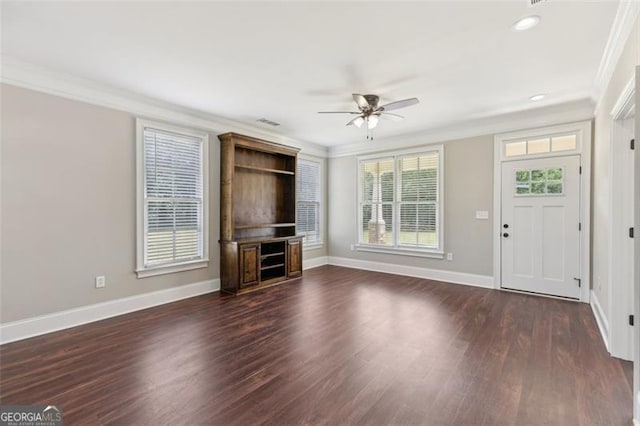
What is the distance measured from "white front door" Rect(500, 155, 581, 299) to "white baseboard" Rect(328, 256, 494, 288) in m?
0.35

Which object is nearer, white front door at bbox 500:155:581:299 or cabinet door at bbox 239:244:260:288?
white front door at bbox 500:155:581:299

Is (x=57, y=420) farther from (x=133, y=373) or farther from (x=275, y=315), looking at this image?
(x=275, y=315)

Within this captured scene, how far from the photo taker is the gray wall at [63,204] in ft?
9.81

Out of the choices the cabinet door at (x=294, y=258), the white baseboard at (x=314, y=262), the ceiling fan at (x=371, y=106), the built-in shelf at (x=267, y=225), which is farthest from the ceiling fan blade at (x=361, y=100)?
the white baseboard at (x=314, y=262)

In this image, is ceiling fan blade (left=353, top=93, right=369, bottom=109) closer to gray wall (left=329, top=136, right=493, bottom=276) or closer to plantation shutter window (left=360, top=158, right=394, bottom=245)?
gray wall (left=329, top=136, right=493, bottom=276)

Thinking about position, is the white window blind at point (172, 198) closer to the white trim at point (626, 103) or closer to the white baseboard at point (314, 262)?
the white baseboard at point (314, 262)

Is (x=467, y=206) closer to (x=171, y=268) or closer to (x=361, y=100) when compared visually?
(x=361, y=100)

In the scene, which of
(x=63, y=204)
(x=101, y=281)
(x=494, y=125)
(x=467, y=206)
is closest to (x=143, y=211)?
(x=63, y=204)

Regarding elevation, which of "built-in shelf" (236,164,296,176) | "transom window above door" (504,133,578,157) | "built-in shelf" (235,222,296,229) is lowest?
"built-in shelf" (235,222,296,229)

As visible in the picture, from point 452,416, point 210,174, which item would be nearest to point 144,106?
point 210,174

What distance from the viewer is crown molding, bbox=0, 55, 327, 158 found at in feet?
9.82

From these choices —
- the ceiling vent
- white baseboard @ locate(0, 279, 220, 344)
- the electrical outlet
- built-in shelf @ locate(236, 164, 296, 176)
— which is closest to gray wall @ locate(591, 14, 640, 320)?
the ceiling vent

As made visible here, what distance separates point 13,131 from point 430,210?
5.78m

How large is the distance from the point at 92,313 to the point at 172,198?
5.45 feet
